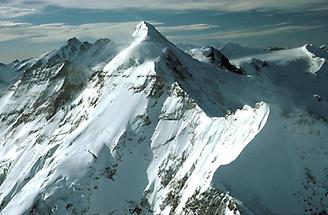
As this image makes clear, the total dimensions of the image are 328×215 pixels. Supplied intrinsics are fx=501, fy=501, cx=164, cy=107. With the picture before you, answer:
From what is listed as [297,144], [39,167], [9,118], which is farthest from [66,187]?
[9,118]

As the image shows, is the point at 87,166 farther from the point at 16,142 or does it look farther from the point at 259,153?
the point at 16,142

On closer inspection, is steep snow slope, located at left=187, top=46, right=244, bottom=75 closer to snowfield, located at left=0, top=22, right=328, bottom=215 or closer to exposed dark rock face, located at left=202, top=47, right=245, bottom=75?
exposed dark rock face, located at left=202, top=47, right=245, bottom=75

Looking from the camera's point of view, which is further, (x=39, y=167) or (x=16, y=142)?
(x=16, y=142)

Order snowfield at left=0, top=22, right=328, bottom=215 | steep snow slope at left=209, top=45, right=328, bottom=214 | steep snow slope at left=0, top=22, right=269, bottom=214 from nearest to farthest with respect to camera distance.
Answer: steep snow slope at left=209, top=45, right=328, bottom=214 → snowfield at left=0, top=22, right=328, bottom=215 → steep snow slope at left=0, top=22, right=269, bottom=214

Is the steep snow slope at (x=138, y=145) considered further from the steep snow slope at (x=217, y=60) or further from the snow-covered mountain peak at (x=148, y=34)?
the steep snow slope at (x=217, y=60)

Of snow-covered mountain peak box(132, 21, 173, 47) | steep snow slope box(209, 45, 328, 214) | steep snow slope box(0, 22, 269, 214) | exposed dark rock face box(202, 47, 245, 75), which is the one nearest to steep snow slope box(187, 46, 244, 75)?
exposed dark rock face box(202, 47, 245, 75)

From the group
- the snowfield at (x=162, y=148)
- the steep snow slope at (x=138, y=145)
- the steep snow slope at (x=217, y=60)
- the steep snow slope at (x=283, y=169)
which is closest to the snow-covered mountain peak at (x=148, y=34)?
the snowfield at (x=162, y=148)
